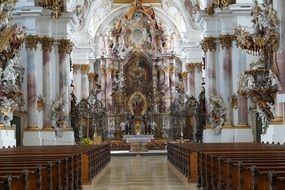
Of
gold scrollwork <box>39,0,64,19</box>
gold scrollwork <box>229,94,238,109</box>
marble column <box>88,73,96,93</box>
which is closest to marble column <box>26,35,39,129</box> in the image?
gold scrollwork <box>39,0,64,19</box>

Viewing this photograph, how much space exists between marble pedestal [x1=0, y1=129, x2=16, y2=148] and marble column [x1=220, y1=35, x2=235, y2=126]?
11714 millimetres

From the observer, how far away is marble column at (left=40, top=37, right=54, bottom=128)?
98.2ft

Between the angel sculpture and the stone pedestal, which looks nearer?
the stone pedestal

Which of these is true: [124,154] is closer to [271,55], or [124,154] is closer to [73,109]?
[73,109]

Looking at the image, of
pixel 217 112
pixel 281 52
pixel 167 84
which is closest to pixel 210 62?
pixel 217 112

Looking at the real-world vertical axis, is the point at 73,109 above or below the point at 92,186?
above

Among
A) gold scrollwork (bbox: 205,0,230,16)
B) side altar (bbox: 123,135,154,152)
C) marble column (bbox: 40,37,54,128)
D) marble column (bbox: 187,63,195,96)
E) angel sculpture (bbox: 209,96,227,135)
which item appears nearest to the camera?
marble column (bbox: 40,37,54,128)

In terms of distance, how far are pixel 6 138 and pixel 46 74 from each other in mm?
9092

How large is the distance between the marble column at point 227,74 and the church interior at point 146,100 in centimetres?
5

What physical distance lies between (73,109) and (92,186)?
864 inches

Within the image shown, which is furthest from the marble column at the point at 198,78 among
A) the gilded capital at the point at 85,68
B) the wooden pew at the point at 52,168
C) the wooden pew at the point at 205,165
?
the wooden pew at the point at 52,168

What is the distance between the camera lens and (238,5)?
29328 mm

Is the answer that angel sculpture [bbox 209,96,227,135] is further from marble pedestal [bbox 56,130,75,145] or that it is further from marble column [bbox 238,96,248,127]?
marble pedestal [bbox 56,130,75,145]

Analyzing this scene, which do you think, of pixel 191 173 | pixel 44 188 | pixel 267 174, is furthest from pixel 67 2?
pixel 267 174
